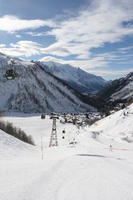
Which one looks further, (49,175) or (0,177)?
(49,175)

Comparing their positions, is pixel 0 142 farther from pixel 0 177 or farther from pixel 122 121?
pixel 122 121

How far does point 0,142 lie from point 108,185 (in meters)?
11.9

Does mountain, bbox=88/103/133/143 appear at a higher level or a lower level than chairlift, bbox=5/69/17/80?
lower

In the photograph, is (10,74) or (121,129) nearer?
(10,74)

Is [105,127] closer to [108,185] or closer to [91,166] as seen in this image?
[91,166]

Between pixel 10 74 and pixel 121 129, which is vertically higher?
pixel 10 74

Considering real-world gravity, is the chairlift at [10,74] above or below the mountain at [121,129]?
above

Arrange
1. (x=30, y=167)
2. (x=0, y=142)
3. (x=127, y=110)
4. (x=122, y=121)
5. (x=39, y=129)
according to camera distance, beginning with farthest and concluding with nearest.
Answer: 1. (x=39, y=129)
2. (x=127, y=110)
3. (x=122, y=121)
4. (x=0, y=142)
5. (x=30, y=167)

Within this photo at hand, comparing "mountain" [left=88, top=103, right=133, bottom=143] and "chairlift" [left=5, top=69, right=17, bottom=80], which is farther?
"mountain" [left=88, top=103, right=133, bottom=143]

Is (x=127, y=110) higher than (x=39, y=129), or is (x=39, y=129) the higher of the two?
(x=127, y=110)

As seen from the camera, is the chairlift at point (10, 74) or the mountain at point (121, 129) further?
the mountain at point (121, 129)

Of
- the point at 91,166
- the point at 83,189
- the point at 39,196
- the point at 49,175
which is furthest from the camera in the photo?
the point at 91,166

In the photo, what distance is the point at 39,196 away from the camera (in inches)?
384

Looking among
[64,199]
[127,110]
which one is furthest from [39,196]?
[127,110]
